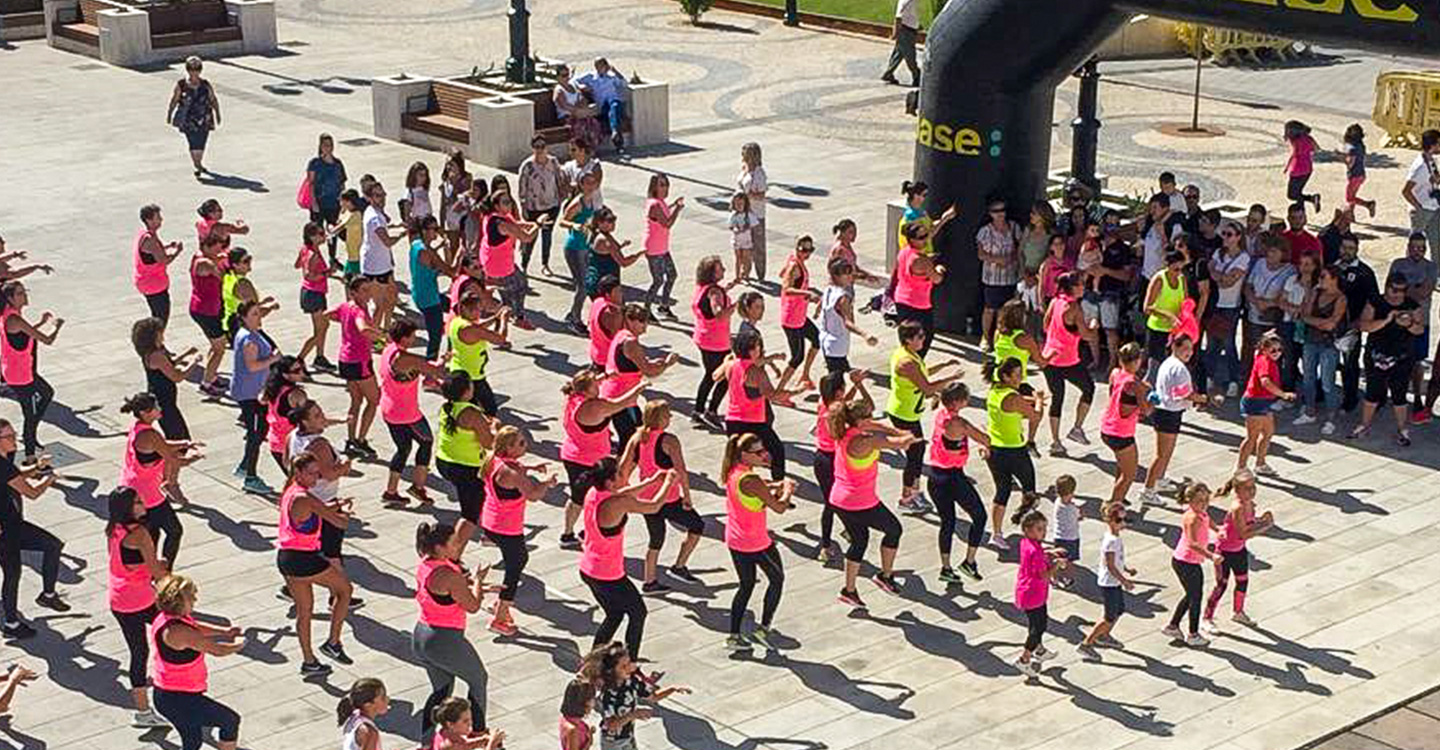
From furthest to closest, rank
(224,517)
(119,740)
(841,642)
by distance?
(224,517)
(841,642)
(119,740)

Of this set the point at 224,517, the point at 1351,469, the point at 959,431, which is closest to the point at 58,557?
the point at 224,517

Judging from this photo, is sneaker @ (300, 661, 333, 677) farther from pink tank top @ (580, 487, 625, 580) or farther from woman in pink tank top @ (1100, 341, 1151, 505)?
woman in pink tank top @ (1100, 341, 1151, 505)

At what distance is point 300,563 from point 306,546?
11cm

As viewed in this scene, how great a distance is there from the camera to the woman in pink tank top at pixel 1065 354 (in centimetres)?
1836

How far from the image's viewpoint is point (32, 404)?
18516 millimetres

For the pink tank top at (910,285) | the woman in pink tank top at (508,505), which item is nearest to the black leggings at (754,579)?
the woman in pink tank top at (508,505)

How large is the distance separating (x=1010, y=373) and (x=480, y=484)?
386 centimetres

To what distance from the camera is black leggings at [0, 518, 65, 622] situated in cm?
1513

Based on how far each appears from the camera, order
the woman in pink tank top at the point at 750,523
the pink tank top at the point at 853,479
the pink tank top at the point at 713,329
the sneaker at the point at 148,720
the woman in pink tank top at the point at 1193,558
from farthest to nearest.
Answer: the pink tank top at the point at 713,329
the pink tank top at the point at 853,479
the woman in pink tank top at the point at 1193,558
the woman in pink tank top at the point at 750,523
the sneaker at the point at 148,720

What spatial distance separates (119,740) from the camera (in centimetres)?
1407

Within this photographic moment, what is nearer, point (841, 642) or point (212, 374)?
point (841, 642)

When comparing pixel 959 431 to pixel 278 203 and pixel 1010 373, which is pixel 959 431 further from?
pixel 278 203

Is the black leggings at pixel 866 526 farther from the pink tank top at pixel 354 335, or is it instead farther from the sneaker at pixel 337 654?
the pink tank top at pixel 354 335

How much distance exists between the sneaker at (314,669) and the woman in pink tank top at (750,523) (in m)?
2.68
